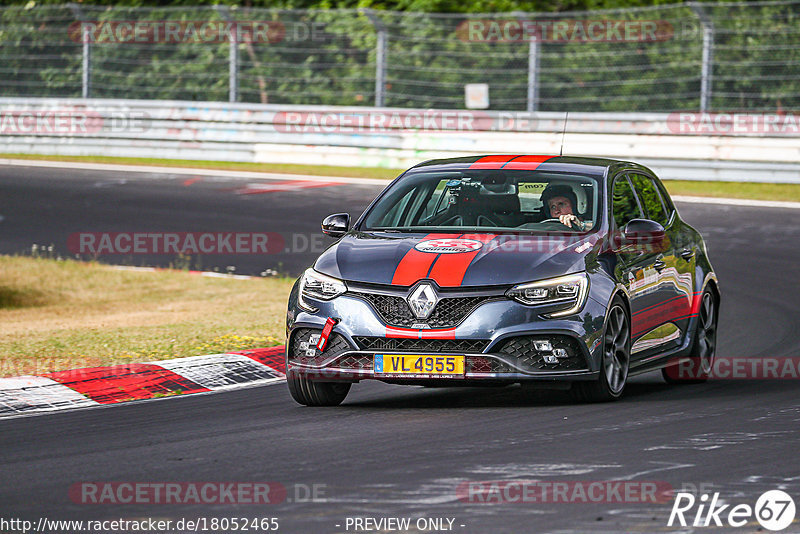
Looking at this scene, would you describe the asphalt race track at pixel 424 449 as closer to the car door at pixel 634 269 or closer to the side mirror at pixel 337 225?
the car door at pixel 634 269

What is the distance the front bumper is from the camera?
8188 mm

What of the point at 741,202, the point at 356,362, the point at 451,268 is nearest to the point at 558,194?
the point at 451,268

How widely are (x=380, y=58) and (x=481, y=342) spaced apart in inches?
724

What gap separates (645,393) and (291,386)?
2410 millimetres

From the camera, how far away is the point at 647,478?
6.54 metres

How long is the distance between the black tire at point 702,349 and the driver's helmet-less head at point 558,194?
1.59m

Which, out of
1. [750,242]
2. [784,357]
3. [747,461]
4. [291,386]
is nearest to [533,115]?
[750,242]

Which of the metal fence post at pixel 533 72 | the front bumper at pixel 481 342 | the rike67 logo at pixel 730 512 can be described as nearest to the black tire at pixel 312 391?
the front bumper at pixel 481 342

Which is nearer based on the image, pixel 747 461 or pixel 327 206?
pixel 747 461

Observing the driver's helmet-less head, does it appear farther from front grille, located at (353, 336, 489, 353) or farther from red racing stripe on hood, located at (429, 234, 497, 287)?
front grille, located at (353, 336, 489, 353)

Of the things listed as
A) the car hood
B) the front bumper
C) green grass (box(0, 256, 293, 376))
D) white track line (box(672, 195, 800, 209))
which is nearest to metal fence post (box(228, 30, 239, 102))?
white track line (box(672, 195, 800, 209))

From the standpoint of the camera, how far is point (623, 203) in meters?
9.70

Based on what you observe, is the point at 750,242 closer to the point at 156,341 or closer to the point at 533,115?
the point at 533,115

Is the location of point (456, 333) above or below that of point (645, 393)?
above
